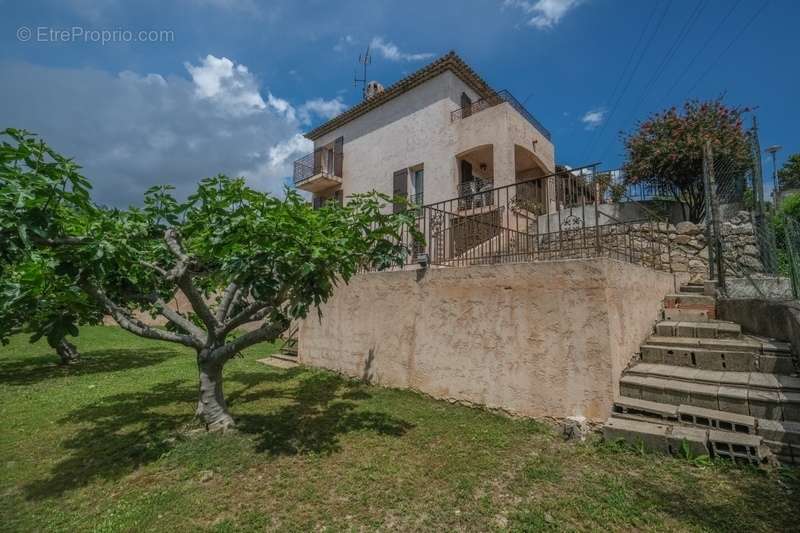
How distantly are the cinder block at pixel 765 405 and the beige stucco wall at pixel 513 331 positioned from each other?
1116 mm

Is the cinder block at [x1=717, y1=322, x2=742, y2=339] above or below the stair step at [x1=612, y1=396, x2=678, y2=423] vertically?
above

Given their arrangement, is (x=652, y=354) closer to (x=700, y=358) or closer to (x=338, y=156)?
(x=700, y=358)

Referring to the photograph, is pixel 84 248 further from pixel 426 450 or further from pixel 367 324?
pixel 367 324

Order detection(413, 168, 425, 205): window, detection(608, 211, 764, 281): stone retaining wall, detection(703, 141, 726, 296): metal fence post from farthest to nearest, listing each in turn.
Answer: detection(413, 168, 425, 205): window
detection(608, 211, 764, 281): stone retaining wall
detection(703, 141, 726, 296): metal fence post

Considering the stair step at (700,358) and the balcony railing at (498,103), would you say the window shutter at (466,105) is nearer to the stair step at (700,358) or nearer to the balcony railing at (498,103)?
the balcony railing at (498,103)

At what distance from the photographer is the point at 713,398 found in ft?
12.0

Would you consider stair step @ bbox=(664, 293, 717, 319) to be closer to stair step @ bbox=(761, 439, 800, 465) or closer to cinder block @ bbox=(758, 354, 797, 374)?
cinder block @ bbox=(758, 354, 797, 374)

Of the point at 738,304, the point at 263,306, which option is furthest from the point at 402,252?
the point at 738,304

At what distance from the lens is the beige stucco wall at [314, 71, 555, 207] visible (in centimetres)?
1384

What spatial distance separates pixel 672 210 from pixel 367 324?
10.7 meters

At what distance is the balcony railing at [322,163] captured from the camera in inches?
768

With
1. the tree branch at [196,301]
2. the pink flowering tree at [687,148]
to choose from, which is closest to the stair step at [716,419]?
the tree branch at [196,301]

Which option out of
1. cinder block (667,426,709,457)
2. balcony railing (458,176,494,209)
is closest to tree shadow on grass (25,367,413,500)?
cinder block (667,426,709,457)

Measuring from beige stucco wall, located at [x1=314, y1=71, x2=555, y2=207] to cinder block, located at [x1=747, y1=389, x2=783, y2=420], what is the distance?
35.9 ft
